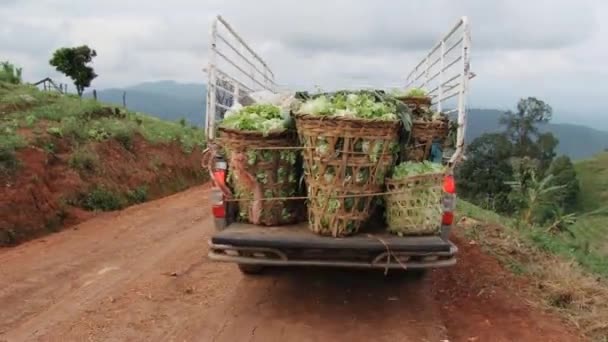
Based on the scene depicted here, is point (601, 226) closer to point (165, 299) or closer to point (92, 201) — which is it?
point (92, 201)

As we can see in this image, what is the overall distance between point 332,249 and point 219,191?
1.14 metres

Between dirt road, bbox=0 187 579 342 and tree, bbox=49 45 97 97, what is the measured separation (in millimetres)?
15903

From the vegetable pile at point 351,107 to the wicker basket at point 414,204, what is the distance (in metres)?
0.51

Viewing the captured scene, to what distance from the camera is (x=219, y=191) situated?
5207 millimetres

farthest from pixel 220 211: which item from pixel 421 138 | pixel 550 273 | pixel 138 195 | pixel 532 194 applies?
pixel 138 195

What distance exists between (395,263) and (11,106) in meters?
9.78

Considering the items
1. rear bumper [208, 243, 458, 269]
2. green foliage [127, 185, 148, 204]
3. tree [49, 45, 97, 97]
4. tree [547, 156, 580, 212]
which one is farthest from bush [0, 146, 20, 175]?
tree [547, 156, 580, 212]

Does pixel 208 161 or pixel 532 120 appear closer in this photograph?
pixel 208 161

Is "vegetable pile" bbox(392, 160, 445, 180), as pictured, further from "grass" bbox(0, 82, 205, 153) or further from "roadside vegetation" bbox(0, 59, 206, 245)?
"grass" bbox(0, 82, 205, 153)

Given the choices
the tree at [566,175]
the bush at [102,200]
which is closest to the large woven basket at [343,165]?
the bush at [102,200]

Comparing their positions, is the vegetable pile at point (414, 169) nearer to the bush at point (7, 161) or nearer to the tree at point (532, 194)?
the tree at point (532, 194)

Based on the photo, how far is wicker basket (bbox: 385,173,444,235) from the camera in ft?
15.5

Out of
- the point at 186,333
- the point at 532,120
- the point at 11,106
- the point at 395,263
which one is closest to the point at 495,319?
the point at 395,263

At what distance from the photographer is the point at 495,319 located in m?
5.26
